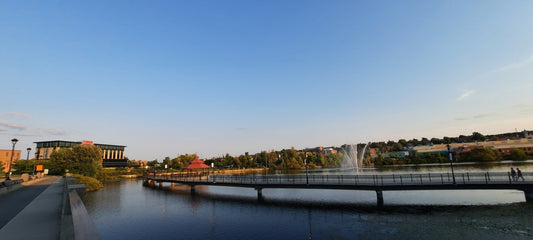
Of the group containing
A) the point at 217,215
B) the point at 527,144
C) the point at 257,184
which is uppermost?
the point at 527,144

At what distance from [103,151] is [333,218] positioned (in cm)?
16383

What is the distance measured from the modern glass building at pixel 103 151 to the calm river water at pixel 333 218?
126 meters

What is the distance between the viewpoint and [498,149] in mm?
117688

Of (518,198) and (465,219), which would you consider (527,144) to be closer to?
(518,198)

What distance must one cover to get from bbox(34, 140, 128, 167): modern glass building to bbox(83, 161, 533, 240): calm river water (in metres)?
126

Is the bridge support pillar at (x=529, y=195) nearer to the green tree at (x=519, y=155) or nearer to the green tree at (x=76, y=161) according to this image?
the green tree at (x=76, y=161)

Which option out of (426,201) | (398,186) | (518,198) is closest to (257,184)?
(398,186)

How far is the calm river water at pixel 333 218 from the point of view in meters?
20.5

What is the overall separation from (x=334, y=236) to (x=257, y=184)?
21.9m

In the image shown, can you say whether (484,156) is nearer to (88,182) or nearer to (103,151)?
(88,182)

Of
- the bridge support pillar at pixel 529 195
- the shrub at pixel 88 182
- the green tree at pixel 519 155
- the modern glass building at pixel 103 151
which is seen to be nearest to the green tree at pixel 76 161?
the shrub at pixel 88 182

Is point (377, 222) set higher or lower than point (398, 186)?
lower

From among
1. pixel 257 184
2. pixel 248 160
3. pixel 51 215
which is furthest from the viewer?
pixel 248 160

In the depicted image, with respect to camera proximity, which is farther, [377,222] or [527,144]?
[527,144]
